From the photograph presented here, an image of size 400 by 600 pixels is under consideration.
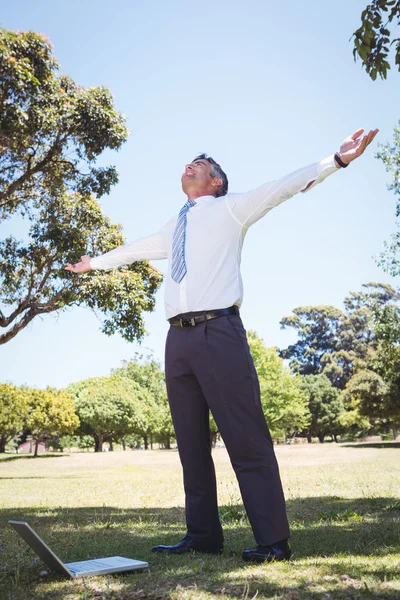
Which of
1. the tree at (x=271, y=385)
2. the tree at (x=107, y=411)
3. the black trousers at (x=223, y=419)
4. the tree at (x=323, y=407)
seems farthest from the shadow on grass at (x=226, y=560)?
the tree at (x=323, y=407)

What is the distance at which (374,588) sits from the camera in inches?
111

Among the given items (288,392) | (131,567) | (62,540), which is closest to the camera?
(131,567)

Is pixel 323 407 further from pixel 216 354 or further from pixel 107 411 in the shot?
pixel 216 354

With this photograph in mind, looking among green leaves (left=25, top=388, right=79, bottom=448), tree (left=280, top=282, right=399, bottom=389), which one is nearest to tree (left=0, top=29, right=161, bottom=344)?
green leaves (left=25, top=388, right=79, bottom=448)

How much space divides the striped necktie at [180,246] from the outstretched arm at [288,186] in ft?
1.26

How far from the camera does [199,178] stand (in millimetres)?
4301

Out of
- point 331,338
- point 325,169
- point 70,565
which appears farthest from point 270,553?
point 331,338

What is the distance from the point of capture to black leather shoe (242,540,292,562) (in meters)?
3.51

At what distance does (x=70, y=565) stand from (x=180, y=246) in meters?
2.17

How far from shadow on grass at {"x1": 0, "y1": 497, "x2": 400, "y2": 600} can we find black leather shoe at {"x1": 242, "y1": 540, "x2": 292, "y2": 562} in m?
0.07

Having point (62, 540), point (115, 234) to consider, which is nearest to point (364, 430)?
point (115, 234)

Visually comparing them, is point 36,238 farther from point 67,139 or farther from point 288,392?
point 288,392

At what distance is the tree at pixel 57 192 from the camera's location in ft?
42.5

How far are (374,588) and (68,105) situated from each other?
1309 cm
